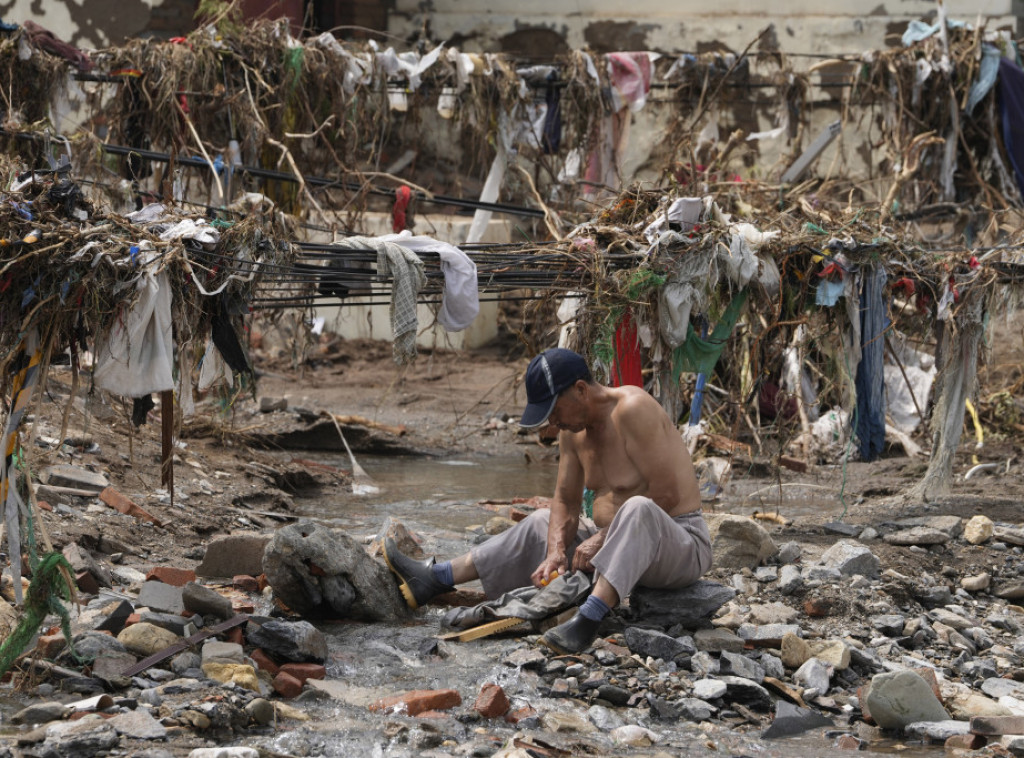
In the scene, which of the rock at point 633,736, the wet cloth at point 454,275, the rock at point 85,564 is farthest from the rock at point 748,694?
the rock at point 85,564

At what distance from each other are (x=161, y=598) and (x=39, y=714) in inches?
46.3

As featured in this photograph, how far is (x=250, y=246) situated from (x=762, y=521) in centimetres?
405

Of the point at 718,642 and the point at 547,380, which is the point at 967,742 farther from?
the point at 547,380

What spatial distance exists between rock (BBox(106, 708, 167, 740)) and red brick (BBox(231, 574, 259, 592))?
179 centimetres

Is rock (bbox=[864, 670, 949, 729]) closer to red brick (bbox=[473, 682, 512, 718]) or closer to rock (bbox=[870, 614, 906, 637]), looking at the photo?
rock (bbox=[870, 614, 906, 637])

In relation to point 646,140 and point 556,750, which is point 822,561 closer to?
point 556,750

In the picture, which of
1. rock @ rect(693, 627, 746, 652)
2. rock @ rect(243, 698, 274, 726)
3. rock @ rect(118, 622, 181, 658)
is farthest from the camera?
rock @ rect(693, 627, 746, 652)

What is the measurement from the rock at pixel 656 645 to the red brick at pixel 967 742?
1.07 m

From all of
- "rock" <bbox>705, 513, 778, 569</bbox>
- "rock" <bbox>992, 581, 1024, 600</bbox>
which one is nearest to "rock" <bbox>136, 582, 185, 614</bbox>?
"rock" <bbox>705, 513, 778, 569</bbox>

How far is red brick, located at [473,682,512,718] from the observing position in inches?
183

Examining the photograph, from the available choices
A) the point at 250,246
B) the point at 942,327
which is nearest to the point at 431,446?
the point at 942,327

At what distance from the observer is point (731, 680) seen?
4980mm

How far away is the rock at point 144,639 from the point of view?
16.3ft

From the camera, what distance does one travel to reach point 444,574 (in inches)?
229
